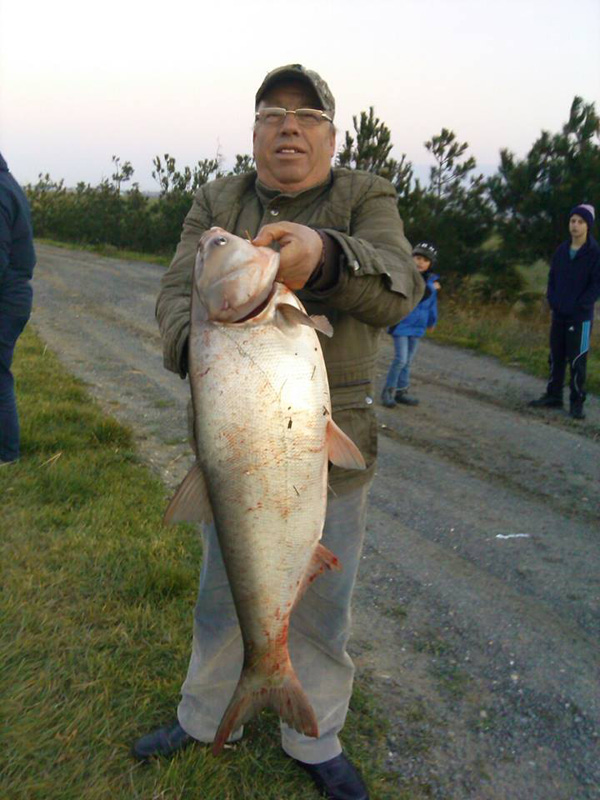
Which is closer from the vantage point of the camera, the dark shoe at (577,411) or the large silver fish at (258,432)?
the large silver fish at (258,432)

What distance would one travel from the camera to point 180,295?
2486mm

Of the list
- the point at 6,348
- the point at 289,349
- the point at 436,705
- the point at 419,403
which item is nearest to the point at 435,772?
the point at 436,705

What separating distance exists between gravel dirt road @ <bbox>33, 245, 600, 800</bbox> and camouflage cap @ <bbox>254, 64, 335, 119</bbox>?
2465 millimetres

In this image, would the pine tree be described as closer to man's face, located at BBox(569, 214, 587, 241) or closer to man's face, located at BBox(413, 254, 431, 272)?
man's face, located at BBox(569, 214, 587, 241)

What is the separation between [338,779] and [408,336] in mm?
6019

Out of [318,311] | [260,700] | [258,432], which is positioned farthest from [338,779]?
[318,311]

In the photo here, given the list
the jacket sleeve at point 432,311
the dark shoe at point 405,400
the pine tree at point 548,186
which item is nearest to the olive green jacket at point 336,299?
the dark shoe at point 405,400

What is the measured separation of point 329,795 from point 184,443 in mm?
4366

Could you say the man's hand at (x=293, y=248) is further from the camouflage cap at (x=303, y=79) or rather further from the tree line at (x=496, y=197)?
the tree line at (x=496, y=197)

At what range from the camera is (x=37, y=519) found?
451cm

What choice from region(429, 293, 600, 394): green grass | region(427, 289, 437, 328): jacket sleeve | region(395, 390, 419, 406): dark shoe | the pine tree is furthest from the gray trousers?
the pine tree

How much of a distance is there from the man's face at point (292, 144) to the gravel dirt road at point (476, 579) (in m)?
2.25

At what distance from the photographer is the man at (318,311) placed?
2.13m

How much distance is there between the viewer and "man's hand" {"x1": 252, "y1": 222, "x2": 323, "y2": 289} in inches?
74.4
